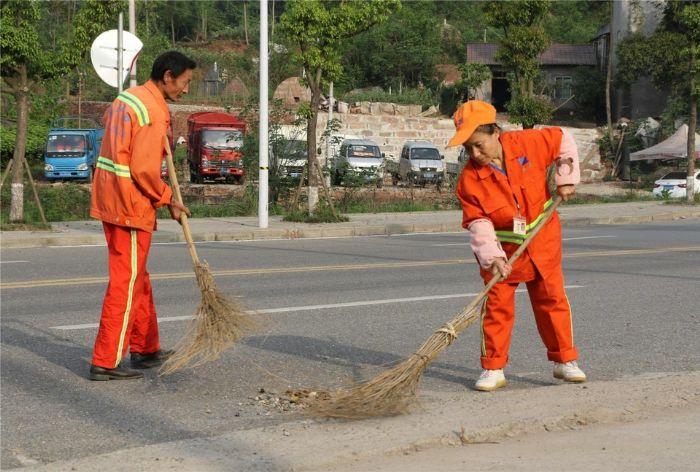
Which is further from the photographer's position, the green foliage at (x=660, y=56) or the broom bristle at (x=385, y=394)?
the green foliage at (x=660, y=56)

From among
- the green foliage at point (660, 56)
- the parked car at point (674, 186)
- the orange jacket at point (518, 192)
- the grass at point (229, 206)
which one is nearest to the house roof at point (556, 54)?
the green foliage at point (660, 56)

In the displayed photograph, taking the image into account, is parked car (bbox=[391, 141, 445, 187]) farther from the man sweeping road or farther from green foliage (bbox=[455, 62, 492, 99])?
the man sweeping road

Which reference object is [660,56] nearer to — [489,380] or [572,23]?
[572,23]

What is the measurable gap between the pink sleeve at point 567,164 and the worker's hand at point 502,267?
1.94 feet

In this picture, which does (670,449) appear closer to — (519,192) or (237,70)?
(519,192)

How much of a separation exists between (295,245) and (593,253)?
4901 millimetres

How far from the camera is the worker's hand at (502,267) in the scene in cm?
585

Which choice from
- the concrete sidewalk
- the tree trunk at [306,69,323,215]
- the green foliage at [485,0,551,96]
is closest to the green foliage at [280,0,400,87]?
the tree trunk at [306,69,323,215]

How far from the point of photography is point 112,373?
21.9ft

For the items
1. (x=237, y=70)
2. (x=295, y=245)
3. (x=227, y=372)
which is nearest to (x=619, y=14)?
(x=237, y=70)

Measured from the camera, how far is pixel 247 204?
947 inches

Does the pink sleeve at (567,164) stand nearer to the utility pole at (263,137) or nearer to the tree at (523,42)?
the utility pole at (263,137)

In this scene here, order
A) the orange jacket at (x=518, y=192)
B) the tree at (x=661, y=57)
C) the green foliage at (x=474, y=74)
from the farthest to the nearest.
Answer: the green foliage at (x=474, y=74)
the tree at (x=661, y=57)
the orange jacket at (x=518, y=192)

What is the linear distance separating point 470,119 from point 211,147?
32.6 metres
